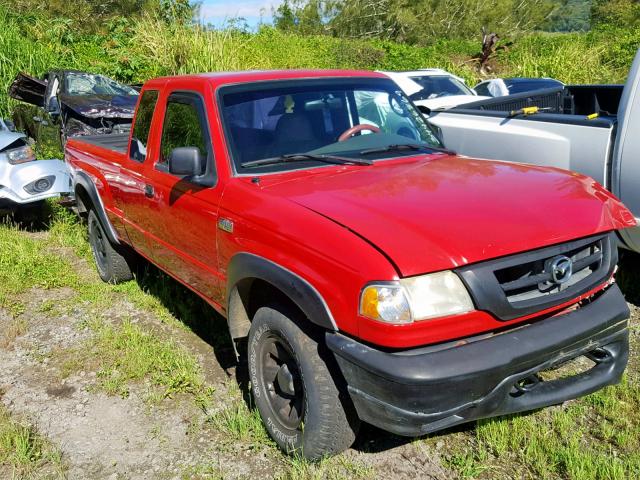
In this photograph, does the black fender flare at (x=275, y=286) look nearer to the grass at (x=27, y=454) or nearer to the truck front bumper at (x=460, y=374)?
the truck front bumper at (x=460, y=374)

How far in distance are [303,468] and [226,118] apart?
198 centimetres

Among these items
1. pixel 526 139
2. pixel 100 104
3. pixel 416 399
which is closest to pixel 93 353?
pixel 416 399

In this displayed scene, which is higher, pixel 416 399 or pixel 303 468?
pixel 416 399

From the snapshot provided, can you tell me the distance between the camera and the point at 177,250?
4.05 m

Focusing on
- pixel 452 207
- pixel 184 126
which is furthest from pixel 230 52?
pixel 452 207

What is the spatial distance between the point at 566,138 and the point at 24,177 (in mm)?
6097

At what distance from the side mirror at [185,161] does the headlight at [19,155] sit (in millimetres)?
5064

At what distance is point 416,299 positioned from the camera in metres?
2.41

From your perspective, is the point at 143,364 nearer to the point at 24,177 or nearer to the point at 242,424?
the point at 242,424

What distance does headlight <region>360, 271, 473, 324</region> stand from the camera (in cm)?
240

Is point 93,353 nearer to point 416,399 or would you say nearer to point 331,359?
point 331,359

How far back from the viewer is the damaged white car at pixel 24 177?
7.34m

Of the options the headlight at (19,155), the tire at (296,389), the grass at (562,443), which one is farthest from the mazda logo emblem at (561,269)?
the headlight at (19,155)

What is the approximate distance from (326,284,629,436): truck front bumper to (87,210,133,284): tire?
3.66 m
